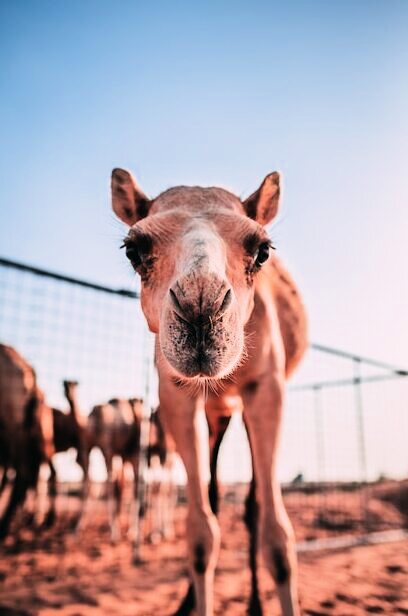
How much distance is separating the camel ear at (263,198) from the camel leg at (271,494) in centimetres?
102

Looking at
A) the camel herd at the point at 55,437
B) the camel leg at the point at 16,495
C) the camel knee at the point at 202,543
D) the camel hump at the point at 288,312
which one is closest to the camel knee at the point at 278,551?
the camel knee at the point at 202,543

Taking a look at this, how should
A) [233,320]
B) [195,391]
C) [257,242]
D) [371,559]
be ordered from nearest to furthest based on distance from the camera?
[233,320]
[257,242]
[195,391]
[371,559]

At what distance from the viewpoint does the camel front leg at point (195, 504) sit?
2879 mm

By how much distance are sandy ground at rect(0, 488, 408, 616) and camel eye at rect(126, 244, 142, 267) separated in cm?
274

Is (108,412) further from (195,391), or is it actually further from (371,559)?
(195,391)

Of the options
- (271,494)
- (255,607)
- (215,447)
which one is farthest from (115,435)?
(271,494)

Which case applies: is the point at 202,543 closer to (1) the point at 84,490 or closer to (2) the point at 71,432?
(1) the point at 84,490

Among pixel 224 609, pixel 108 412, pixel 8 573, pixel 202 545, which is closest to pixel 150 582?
pixel 224 609

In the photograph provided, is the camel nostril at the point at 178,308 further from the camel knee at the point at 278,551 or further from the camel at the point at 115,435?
the camel at the point at 115,435

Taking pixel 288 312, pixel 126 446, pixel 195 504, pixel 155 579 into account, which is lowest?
pixel 155 579

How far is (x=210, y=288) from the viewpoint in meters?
1.78

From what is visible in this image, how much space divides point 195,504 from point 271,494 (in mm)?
476

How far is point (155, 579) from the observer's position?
4.93m

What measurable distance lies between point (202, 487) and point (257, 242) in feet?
5.06
